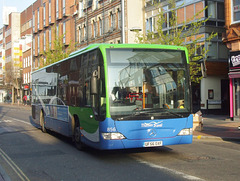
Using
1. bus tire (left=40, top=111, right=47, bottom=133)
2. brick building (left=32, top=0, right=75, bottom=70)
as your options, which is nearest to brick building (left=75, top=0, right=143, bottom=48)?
brick building (left=32, top=0, right=75, bottom=70)

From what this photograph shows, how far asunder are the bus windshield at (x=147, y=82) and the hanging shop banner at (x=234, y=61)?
12.3 metres

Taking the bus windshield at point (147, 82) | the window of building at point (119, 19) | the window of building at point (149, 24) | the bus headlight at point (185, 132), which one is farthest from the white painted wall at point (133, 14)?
the bus headlight at point (185, 132)

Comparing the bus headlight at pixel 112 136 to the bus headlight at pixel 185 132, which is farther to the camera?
the bus headlight at pixel 185 132

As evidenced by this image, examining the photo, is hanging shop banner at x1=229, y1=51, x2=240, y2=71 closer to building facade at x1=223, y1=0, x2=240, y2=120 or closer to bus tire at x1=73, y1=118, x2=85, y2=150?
building facade at x1=223, y1=0, x2=240, y2=120

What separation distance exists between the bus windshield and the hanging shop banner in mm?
12289

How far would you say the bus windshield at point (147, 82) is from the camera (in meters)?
8.68

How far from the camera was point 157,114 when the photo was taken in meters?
8.94

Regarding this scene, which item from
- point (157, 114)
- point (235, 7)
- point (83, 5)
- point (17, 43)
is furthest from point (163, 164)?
point (17, 43)


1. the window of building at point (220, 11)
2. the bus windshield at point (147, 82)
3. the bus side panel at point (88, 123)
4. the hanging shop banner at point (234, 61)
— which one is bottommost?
the bus side panel at point (88, 123)

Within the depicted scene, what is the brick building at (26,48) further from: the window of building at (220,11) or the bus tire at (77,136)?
the bus tire at (77,136)

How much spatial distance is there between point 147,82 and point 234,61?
13.5 m

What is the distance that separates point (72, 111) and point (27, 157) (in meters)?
2.22

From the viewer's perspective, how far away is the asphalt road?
7.32 m

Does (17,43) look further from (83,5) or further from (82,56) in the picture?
(82,56)
